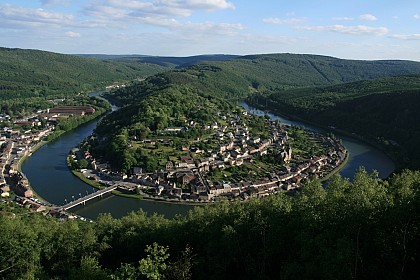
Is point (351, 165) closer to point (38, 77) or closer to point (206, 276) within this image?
point (206, 276)

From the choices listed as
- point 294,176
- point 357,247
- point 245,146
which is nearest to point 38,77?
point 245,146

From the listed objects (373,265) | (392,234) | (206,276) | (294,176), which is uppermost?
(392,234)

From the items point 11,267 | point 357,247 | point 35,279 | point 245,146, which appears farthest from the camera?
point 245,146

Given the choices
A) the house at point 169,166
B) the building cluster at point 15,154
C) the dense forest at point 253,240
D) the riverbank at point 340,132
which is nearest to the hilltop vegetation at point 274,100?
the riverbank at point 340,132

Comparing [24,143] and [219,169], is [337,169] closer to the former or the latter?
[219,169]

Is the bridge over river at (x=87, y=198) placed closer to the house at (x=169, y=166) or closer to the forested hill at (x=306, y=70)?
the house at (x=169, y=166)

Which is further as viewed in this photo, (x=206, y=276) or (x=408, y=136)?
(x=408, y=136)
